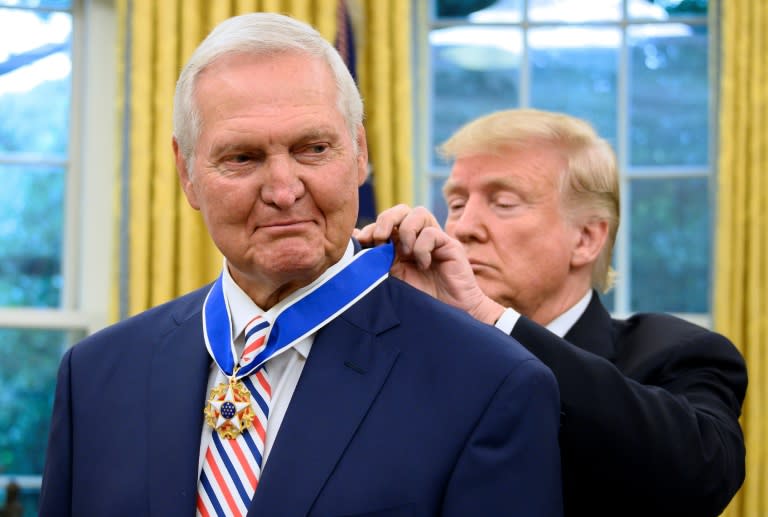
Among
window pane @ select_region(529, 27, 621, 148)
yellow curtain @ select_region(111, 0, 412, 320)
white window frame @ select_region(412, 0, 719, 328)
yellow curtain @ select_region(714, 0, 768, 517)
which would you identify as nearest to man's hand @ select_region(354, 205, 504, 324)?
yellow curtain @ select_region(111, 0, 412, 320)

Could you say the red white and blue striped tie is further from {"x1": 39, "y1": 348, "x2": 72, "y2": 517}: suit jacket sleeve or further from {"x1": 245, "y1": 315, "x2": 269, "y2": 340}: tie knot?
{"x1": 39, "y1": 348, "x2": 72, "y2": 517}: suit jacket sleeve

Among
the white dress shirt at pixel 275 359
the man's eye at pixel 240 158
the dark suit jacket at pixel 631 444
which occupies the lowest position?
the dark suit jacket at pixel 631 444

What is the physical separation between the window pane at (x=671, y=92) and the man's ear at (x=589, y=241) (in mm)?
2019

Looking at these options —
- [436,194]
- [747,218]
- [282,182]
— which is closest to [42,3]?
[436,194]

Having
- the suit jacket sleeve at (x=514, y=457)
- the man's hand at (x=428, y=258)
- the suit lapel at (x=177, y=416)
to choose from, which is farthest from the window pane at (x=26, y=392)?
the suit jacket sleeve at (x=514, y=457)

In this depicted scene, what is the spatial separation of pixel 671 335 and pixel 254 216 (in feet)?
3.15

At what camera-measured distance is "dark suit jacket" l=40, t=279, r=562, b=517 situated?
140 cm

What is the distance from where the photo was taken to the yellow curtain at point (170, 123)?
382 centimetres

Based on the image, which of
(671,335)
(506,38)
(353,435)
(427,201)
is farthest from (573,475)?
(506,38)

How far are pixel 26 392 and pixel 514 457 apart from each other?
3032 mm

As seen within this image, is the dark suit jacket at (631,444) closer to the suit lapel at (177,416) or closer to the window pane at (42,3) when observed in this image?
the suit lapel at (177,416)

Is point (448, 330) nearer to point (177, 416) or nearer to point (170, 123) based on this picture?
point (177, 416)

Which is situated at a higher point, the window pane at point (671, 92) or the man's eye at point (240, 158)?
the window pane at point (671, 92)

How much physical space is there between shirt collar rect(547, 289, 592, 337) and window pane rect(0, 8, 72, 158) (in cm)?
243
